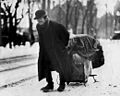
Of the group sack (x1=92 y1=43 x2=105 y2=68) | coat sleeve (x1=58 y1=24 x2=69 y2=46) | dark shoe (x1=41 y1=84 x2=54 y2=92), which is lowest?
dark shoe (x1=41 y1=84 x2=54 y2=92)

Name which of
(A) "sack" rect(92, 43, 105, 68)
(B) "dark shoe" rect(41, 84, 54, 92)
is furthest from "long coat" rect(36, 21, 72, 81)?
(A) "sack" rect(92, 43, 105, 68)

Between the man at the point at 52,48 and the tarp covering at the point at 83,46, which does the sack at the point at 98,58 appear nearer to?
the tarp covering at the point at 83,46

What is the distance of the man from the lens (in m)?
8.93

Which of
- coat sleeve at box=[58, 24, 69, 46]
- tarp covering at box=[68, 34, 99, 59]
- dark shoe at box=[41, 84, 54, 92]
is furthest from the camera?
tarp covering at box=[68, 34, 99, 59]

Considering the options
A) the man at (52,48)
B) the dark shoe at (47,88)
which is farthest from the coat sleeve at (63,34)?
the dark shoe at (47,88)

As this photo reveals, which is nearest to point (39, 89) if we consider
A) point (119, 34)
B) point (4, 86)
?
point (4, 86)

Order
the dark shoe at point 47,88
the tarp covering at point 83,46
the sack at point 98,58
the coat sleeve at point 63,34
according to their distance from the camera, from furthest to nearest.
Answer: the sack at point 98,58, the tarp covering at point 83,46, the dark shoe at point 47,88, the coat sleeve at point 63,34

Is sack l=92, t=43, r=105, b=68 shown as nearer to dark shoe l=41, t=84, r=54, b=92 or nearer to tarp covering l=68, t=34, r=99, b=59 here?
tarp covering l=68, t=34, r=99, b=59

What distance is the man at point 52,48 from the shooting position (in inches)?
352

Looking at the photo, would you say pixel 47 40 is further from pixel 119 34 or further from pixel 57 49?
pixel 119 34

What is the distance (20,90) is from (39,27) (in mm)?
1626

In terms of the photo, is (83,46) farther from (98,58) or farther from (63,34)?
(63,34)

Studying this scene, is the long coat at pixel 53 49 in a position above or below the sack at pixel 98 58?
above

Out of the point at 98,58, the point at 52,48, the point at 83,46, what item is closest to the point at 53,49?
the point at 52,48
